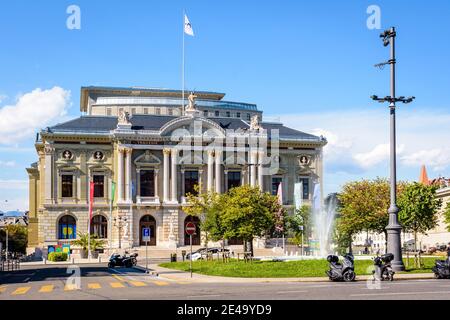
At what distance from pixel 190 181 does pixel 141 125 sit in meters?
9.97

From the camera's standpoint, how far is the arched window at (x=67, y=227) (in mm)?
95375

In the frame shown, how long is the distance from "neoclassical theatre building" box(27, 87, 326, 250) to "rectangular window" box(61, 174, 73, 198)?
131mm

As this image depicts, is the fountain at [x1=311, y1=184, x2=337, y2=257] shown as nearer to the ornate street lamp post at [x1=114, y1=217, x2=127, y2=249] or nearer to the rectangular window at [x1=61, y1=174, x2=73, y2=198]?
the ornate street lamp post at [x1=114, y1=217, x2=127, y2=249]

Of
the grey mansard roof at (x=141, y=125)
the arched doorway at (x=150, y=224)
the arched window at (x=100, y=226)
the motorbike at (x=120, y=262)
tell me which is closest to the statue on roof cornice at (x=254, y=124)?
the grey mansard roof at (x=141, y=125)

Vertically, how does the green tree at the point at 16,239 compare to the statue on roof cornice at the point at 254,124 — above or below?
below

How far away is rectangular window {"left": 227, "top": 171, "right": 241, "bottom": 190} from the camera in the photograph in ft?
329

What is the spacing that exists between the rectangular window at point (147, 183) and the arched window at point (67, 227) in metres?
9.85

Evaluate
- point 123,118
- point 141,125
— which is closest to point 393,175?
point 123,118

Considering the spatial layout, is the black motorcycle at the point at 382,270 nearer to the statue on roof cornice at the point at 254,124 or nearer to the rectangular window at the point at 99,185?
the statue on roof cornice at the point at 254,124

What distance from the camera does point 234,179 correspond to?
330ft

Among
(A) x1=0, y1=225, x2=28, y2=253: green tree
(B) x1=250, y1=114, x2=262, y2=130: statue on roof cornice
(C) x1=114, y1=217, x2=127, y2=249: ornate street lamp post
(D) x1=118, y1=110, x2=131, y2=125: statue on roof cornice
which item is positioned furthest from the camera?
(A) x1=0, y1=225, x2=28, y2=253: green tree

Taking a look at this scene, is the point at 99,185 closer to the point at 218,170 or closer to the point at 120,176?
the point at 120,176

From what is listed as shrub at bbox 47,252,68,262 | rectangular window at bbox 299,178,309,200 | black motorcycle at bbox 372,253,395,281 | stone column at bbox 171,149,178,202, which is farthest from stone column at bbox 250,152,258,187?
black motorcycle at bbox 372,253,395,281
